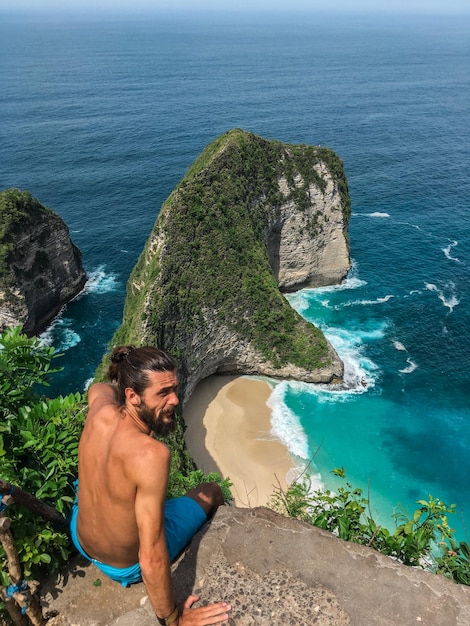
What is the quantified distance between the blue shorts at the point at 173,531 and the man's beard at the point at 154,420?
1.86 meters

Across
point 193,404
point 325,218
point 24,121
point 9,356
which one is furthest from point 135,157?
point 9,356

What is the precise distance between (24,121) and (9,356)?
117000 mm

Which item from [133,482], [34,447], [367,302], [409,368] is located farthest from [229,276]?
[133,482]

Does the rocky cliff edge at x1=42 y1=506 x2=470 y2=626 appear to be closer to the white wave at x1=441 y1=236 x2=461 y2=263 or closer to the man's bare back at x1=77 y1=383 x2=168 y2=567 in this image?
the man's bare back at x1=77 y1=383 x2=168 y2=567

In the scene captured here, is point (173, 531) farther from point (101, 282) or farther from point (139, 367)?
point (101, 282)

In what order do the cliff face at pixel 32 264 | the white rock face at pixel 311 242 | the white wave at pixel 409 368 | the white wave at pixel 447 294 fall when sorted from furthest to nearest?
1. the white wave at pixel 447 294
2. the white rock face at pixel 311 242
3. the cliff face at pixel 32 264
4. the white wave at pixel 409 368

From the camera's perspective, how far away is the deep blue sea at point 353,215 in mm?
35188

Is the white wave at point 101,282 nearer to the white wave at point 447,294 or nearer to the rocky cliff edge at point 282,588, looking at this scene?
the white wave at point 447,294

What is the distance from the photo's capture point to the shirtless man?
5.21 m

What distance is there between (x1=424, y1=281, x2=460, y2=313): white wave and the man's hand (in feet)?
158

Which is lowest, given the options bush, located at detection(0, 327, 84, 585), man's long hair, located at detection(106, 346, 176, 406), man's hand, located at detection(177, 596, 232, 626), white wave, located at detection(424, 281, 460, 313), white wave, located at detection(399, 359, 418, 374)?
white wave, located at detection(399, 359, 418, 374)

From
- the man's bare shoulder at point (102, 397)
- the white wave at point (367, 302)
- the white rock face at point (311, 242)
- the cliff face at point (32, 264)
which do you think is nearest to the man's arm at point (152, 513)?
the man's bare shoulder at point (102, 397)

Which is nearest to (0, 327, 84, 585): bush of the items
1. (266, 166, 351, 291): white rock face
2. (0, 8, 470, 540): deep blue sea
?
(0, 8, 470, 540): deep blue sea

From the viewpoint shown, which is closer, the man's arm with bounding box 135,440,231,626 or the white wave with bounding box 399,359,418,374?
the man's arm with bounding box 135,440,231,626
